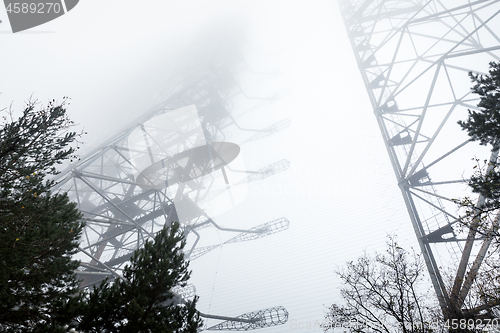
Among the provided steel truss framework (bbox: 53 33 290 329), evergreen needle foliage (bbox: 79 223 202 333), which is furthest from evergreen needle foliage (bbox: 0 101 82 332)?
steel truss framework (bbox: 53 33 290 329)

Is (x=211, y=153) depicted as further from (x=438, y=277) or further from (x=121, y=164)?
(x=438, y=277)

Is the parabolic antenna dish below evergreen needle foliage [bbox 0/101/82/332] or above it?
above

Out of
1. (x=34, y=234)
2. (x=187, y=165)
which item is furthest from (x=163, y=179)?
(x=34, y=234)

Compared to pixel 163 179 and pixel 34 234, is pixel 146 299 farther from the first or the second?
pixel 163 179

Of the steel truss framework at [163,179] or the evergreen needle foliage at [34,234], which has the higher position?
the steel truss framework at [163,179]

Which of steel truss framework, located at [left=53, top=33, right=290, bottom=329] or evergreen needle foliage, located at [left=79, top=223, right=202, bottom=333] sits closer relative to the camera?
evergreen needle foliage, located at [left=79, top=223, right=202, bottom=333]

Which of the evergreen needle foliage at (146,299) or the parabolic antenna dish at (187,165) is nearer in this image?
the evergreen needle foliage at (146,299)

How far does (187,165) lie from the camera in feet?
52.3

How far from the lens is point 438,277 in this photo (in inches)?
292

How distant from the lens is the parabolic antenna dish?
50.5 ft

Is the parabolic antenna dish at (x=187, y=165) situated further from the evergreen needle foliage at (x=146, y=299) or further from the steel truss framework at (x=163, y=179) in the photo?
the evergreen needle foliage at (x=146, y=299)

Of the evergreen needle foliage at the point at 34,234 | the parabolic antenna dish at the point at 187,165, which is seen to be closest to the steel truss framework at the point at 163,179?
the parabolic antenna dish at the point at 187,165

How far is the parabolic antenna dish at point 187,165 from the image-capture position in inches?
606

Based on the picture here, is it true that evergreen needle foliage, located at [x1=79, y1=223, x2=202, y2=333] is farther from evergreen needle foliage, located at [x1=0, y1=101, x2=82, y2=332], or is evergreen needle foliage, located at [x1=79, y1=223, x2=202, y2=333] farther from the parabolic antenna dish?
the parabolic antenna dish
